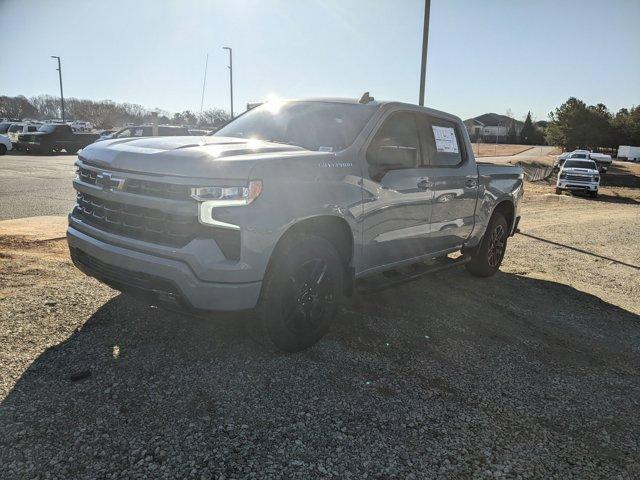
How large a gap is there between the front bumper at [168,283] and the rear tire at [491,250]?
386 centimetres

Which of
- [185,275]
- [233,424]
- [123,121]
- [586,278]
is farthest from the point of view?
[123,121]

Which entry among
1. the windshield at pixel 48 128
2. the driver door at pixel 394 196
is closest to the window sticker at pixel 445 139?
the driver door at pixel 394 196

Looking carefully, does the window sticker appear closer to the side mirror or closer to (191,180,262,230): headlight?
the side mirror

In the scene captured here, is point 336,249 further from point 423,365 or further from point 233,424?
point 233,424

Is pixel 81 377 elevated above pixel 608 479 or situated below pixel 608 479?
above

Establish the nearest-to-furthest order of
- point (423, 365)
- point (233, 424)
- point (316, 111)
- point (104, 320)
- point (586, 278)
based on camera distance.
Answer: point (233, 424) → point (423, 365) → point (104, 320) → point (316, 111) → point (586, 278)

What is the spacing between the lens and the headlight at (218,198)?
3123 mm

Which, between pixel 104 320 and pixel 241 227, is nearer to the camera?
pixel 241 227

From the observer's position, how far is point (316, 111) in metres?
4.67

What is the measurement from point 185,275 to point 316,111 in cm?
223

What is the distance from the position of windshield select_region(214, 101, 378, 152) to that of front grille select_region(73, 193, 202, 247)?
4.49 ft

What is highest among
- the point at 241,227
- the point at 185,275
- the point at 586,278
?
the point at 241,227

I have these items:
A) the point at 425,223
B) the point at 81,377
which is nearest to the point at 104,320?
the point at 81,377

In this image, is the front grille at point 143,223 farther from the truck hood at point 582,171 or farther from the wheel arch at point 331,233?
the truck hood at point 582,171
